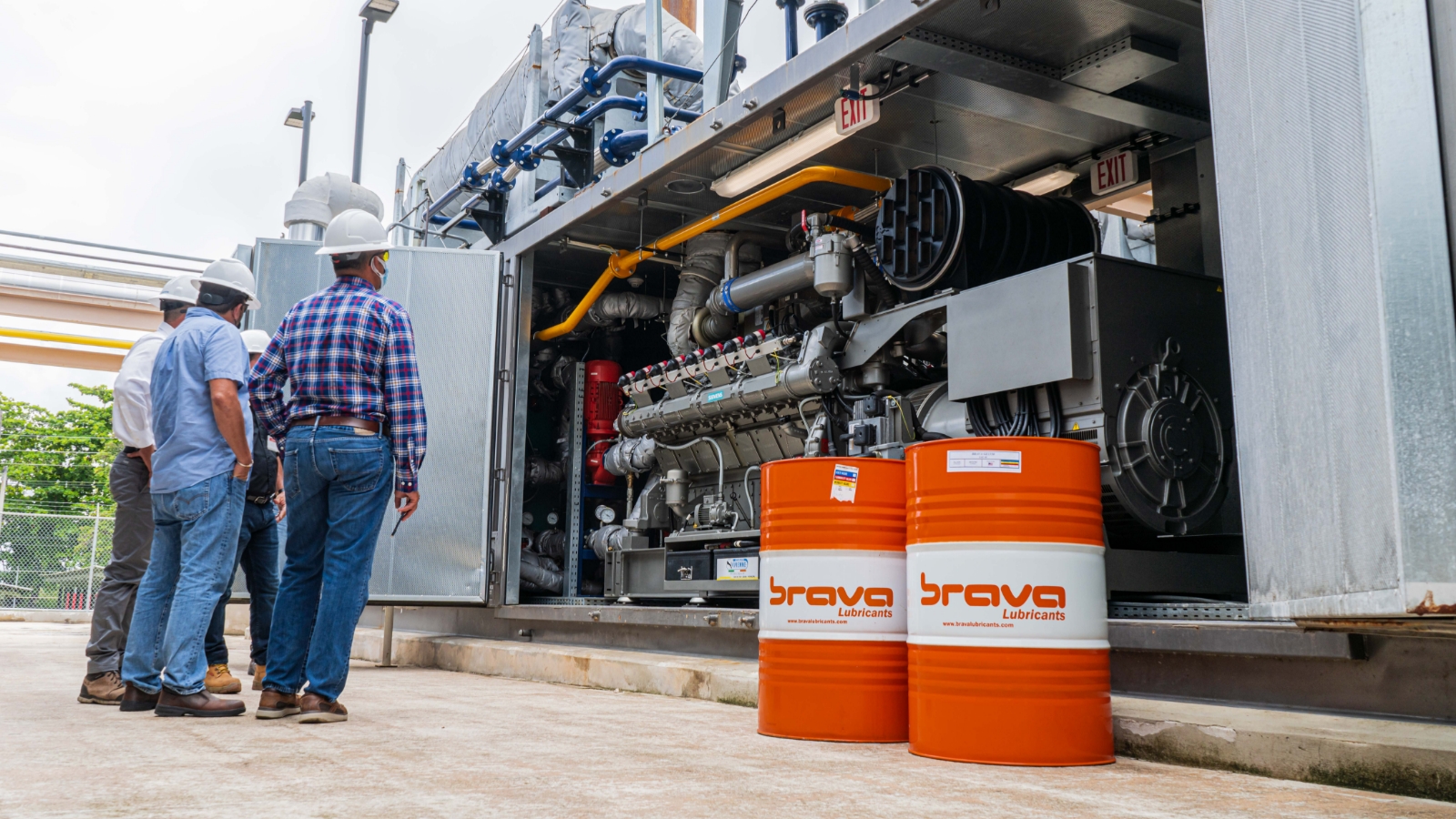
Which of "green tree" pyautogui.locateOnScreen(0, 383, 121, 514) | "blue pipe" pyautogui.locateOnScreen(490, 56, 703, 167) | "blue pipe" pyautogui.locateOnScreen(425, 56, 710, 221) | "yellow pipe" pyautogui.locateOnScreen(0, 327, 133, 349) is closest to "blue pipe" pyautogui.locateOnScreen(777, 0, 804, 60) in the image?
"blue pipe" pyautogui.locateOnScreen(425, 56, 710, 221)

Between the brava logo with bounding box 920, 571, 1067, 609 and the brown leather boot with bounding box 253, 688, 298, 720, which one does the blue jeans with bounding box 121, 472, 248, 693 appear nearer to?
the brown leather boot with bounding box 253, 688, 298, 720

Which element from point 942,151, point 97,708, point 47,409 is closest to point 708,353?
point 942,151

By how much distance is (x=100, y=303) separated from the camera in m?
17.9

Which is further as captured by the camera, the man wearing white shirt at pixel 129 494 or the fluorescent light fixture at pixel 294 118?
the fluorescent light fixture at pixel 294 118

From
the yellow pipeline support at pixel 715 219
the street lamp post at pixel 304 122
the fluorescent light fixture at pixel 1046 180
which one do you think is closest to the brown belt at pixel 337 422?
the yellow pipeline support at pixel 715 219

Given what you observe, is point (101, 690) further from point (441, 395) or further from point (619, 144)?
point (619, 144)

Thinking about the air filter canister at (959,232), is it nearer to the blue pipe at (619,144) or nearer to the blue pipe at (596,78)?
the blue pipe at (596,78)

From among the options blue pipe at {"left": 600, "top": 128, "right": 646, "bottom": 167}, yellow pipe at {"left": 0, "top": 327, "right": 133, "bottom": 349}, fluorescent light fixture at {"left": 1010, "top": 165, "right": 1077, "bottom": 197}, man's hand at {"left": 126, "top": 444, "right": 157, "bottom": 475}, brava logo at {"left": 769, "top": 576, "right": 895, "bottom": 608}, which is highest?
yellow pipe at {"left": 0, "top": 327, "right": 133, "bottom": 349}

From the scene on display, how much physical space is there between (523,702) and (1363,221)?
3766mm

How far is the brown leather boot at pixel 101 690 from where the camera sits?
15.3ft

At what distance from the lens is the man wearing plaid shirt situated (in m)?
3.98

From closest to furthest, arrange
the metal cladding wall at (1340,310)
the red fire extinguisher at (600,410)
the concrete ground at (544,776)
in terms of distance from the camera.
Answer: the metal cladding wall at (1340,310) → the concrete ground at (544,776) → the red fire extinguisher at (600,410)

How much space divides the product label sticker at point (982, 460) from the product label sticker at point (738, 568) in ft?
10.7

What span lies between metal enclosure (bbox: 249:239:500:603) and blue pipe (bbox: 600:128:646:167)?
56.2 inches
